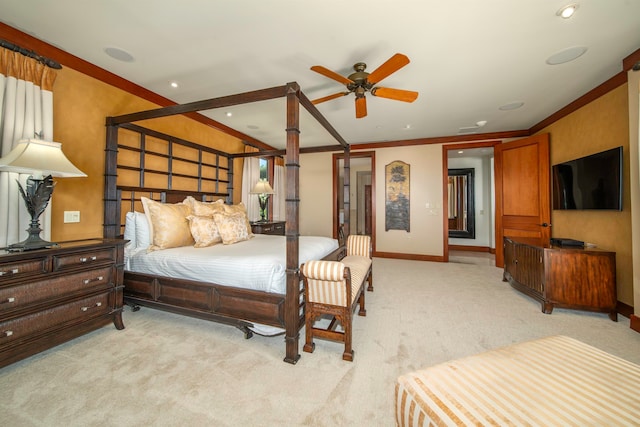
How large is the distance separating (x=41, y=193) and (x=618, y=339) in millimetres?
5157

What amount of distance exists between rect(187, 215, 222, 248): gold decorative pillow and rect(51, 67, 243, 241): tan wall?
1032 millimetres

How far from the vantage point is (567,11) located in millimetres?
1856

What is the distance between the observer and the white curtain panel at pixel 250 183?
16.0 feet

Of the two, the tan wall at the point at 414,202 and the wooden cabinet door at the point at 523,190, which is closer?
the wooden cabinet door at the point at 523,190

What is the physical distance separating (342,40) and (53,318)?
331 centimetres

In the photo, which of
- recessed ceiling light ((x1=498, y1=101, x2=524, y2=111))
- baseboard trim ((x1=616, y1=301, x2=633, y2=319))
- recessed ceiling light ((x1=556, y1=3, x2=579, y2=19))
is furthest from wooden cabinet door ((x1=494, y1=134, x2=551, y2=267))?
recessed ceiling light ((x1=556, y1=3, x2=579, y2=19))

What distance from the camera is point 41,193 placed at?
1.98m

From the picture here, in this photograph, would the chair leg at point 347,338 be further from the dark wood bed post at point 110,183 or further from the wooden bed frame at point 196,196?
the dark wood bed post at point 110,183

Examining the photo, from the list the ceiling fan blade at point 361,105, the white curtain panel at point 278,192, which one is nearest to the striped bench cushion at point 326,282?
the ceiling fan blade at point 361,105

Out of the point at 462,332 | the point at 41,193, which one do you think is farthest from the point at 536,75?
the point at 41,193

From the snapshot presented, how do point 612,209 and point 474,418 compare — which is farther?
point 612,209

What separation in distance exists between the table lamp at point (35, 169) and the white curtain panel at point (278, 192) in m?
3.91

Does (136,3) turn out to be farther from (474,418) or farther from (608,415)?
(608,415)

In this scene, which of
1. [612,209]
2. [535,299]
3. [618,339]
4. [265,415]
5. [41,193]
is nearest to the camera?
[265,415]
